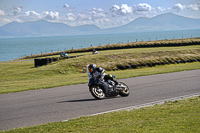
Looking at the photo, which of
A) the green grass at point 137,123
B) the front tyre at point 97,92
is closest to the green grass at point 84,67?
the front tyre at point 97,92

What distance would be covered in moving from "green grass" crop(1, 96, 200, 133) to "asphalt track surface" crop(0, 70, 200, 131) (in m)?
1.27

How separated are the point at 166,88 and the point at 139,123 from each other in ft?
26.6

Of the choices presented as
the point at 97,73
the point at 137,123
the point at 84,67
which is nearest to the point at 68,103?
the point at 97,73

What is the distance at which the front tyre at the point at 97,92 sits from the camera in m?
12.9

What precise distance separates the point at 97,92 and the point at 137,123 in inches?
215

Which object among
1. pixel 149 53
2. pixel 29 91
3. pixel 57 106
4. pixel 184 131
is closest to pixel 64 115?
pixel 57 106

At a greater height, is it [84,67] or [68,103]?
[84,67]

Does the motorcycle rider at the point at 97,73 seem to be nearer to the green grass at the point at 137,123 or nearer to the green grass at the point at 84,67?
the green grass at the point at 137,123

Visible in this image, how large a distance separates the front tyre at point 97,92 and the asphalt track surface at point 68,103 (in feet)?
0.93

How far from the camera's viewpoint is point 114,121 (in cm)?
826

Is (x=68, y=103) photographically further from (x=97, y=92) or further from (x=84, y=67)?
(x=84, y=67)

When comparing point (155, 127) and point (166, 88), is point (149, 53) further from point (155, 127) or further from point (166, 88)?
Result: point (155, 127)

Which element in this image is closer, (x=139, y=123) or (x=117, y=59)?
(x=139, y=123)

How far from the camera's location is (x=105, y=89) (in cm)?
1310
